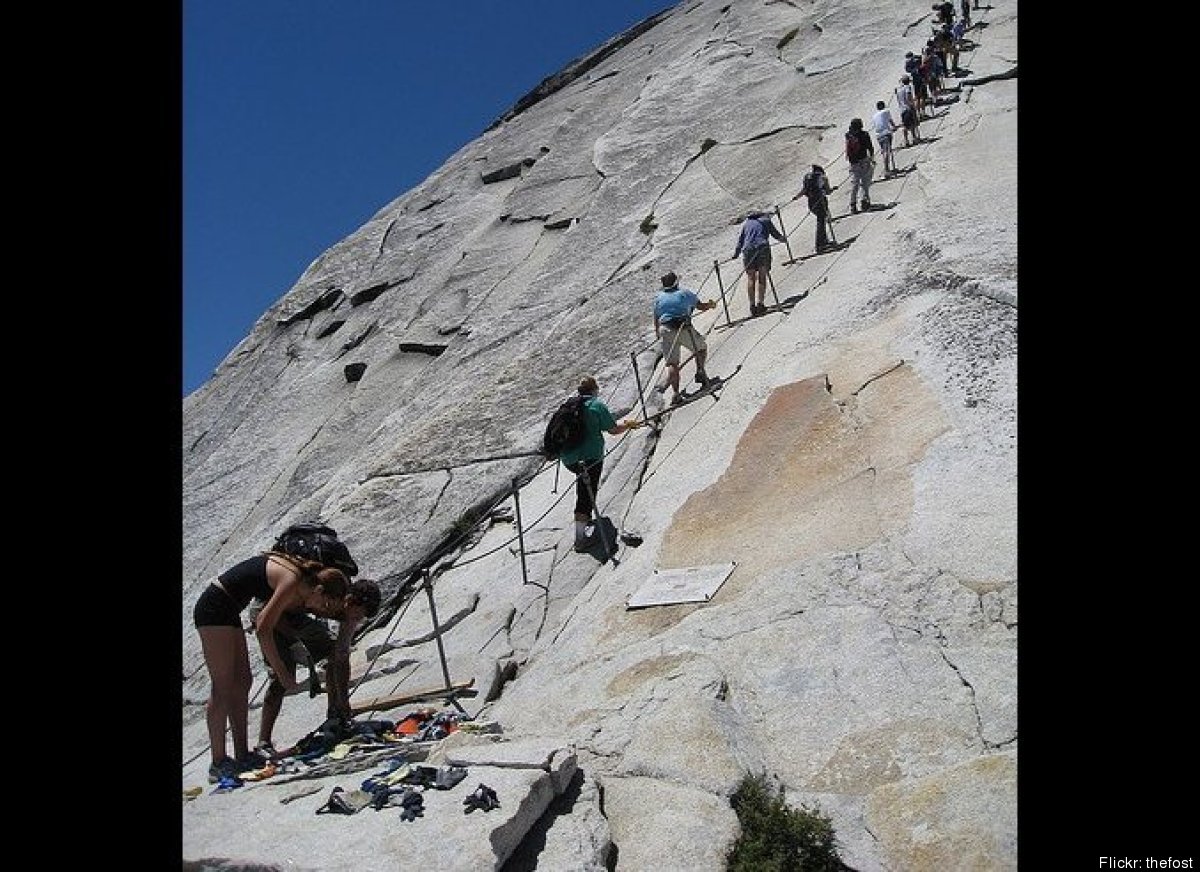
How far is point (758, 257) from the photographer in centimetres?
1395

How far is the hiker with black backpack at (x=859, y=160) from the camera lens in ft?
51.6

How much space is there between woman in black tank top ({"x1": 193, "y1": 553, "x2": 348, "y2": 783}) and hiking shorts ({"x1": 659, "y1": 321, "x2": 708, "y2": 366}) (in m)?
6.47

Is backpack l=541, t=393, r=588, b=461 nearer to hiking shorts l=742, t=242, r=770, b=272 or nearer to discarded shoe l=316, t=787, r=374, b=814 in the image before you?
hiking shorts l=742, t=242, r=770, b=272

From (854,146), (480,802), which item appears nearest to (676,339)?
(854,146)

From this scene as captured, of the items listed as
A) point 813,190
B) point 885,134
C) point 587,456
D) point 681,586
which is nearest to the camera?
point 681,586

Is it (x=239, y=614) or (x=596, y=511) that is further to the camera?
(x=596, y=511)

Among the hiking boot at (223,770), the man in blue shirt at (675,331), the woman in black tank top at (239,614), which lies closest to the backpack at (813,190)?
the man in blue shirt at (675,331)

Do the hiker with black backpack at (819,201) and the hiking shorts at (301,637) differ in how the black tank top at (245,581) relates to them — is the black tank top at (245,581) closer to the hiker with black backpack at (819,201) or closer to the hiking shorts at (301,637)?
the hiking shorts at (301,637)

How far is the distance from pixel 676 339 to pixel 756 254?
2.23 metres

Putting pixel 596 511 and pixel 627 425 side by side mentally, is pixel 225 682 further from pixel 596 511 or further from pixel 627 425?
pixel 627 425
